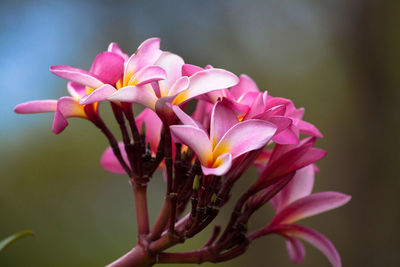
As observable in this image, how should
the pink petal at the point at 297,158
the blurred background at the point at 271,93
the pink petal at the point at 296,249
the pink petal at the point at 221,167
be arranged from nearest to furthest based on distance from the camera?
the pink petal at the point at 221,167 → the pink petal at the point at 297,158 → the pink petal at the point at 296,249 → the blurred background at the point at 271,93

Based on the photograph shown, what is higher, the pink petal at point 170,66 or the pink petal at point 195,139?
the pink petal at point 170,66

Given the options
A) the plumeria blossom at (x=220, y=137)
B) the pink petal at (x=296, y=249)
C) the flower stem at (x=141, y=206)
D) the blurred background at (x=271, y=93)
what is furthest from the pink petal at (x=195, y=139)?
the blurred background at (x=271, y=93)

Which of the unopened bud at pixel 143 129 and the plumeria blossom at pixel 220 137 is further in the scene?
A: the unopened bud at pixel 143 129

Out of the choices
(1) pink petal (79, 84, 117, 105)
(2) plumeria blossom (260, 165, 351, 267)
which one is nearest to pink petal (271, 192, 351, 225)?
(2) plumeria blossom (260, 165, 351, 267)

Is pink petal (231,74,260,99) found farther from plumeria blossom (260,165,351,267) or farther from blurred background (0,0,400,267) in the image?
blurred background (0,0,400,267)

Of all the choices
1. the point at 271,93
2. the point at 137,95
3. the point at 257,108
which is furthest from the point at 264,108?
the point at 271,93

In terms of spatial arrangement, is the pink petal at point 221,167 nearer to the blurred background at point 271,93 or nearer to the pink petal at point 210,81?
the pink petal at point 210,81

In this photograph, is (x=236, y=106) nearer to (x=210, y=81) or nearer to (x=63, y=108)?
(x=210, y=81)
